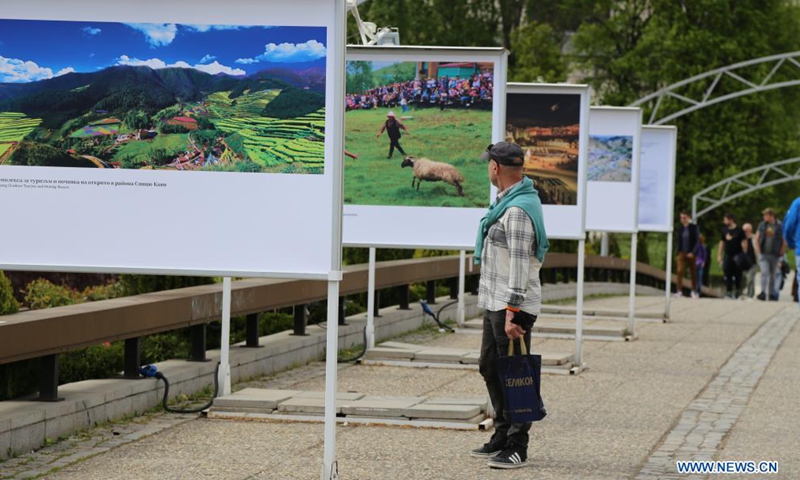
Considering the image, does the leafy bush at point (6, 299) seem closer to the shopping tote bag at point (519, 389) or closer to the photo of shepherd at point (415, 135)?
the shopping tote bag at point (519, 389)

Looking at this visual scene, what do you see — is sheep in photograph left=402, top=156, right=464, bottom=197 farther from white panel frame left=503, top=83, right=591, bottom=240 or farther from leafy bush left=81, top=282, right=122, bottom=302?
leafy bush left=81, top=282, right=122, bottom=302

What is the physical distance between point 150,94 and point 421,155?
4.94m

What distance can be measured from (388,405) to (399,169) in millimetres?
2696

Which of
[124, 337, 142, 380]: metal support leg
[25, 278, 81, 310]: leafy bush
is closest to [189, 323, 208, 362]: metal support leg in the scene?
[124, 337, 142, 380]: metal support leg

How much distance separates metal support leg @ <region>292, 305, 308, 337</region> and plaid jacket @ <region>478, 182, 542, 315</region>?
535cm

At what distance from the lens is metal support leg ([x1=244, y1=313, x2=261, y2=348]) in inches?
506

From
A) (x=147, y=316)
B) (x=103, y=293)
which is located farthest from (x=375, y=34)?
(x=147, y=316)

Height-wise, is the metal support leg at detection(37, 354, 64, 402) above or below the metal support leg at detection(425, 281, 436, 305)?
above

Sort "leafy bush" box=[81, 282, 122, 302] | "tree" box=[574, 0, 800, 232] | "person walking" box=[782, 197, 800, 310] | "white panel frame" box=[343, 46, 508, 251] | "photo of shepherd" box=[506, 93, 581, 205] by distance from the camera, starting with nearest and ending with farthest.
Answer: "white panel frame" box=[343, 46, 508, 251] → "person walking" box=[782, 197, 800, 310] → "leafy bush" box=[81, 282, 122, 302] → "photo of shepherd" box=[506, 93, 581, 205] → "tree" box=[574, 0, 800, 232]

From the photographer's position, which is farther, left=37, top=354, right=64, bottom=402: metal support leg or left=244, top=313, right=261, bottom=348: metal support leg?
left=244, top=313, right=261, bottom=348: metal support leg

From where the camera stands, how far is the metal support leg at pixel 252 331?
12852 mm

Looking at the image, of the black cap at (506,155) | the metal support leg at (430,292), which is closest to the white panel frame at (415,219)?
the black cap at (506,155)

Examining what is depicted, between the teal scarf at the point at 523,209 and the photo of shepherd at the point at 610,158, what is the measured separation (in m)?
9.62

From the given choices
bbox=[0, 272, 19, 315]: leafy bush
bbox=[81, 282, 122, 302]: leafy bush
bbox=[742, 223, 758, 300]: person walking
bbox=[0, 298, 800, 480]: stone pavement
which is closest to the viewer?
bbox=[0, 298, 800, 480]: stone pavement
